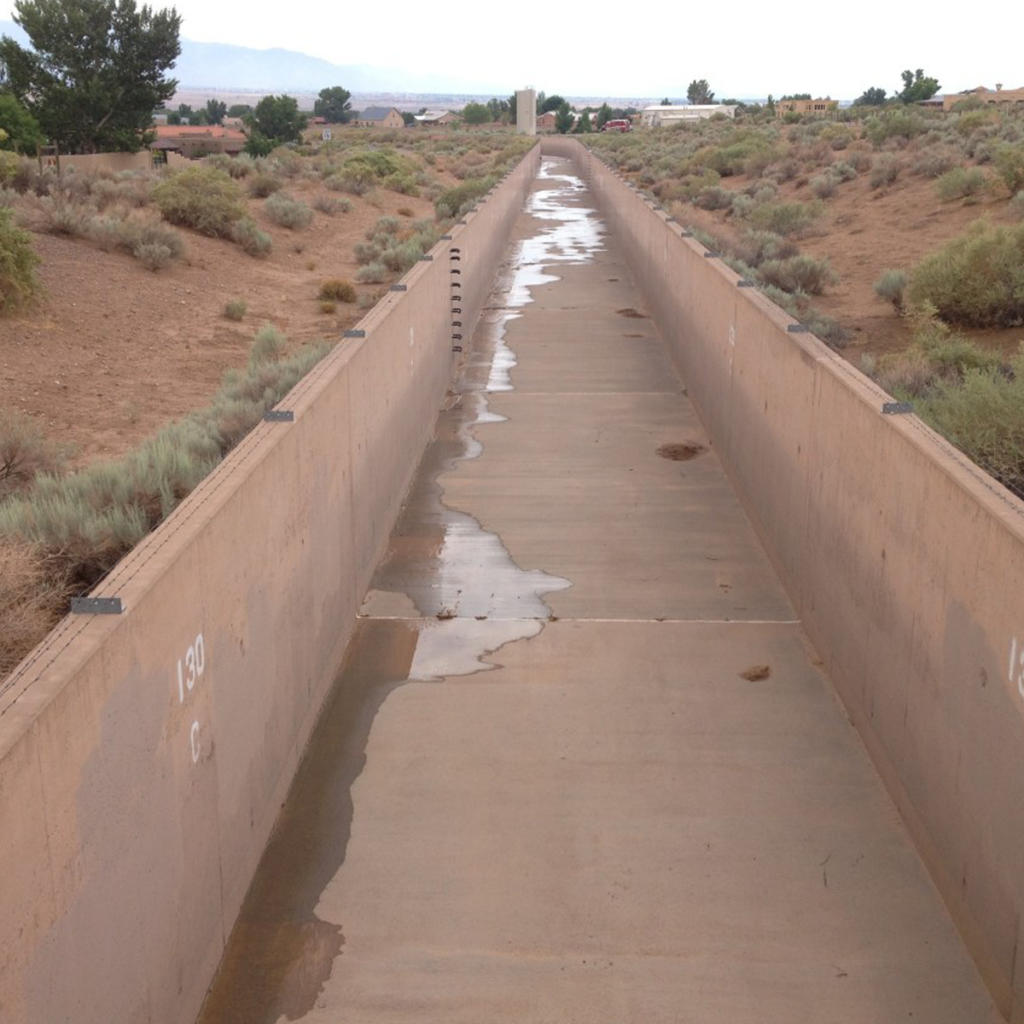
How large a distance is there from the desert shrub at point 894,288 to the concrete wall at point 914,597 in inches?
443

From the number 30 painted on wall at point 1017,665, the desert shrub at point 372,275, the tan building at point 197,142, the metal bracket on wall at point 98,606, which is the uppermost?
the metal bracket on wall at point 98,606

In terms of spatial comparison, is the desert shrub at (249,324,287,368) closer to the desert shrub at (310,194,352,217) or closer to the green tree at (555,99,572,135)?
the desert shrub at (310,194,352,217)

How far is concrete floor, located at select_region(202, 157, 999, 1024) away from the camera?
4.78m

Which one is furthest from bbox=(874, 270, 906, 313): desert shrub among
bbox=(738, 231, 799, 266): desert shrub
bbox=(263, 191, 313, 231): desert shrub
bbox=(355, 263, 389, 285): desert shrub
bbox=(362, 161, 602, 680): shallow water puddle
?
bbox=(263, 191, 313, 231): desert shrub

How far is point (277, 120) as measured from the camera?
96062mm

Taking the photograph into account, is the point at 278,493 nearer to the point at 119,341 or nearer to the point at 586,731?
the point at 586,731

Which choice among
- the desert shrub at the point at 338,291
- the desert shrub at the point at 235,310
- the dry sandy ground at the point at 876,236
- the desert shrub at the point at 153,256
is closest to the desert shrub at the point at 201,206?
the desert shrub at the point at 153,256

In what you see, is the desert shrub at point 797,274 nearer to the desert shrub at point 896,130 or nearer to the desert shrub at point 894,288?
the desert shrub at point 894,288

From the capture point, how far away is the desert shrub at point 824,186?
3866cm

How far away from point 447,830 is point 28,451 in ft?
20.7

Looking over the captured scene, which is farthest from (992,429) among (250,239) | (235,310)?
(250,239)

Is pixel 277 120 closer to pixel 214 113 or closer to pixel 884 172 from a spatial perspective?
pixel 884 172

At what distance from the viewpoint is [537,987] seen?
4766 millimetres

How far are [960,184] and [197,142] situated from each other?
92.3 m
